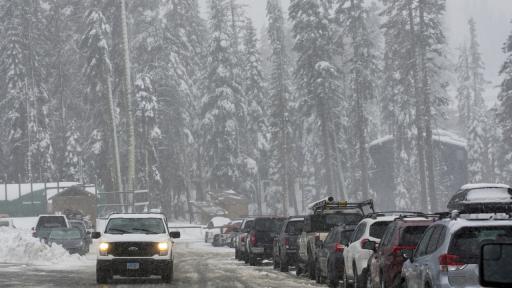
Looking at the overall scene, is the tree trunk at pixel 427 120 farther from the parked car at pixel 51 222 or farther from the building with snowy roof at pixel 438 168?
the parked car at pixel 51 222

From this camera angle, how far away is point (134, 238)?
23.4 m

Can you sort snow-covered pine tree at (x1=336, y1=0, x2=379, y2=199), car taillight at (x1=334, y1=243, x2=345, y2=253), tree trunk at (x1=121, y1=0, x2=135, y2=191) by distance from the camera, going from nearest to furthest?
car taillight at (x1=334, y1=243, x2=345, y2=253) < tree trunk at (x1=121, y1=0, x2=135, y2=191) < snow-covered pine tree at (x1=336, y1=0, x2=379, y2=199)

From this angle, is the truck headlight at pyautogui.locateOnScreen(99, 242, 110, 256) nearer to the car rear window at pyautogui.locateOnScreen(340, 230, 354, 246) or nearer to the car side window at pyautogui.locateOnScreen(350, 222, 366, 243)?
the car rear window at pyautogui.locateOnScreen(340, 230, 354, 246)

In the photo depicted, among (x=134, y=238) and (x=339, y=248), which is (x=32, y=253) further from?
(x=339, y=248)

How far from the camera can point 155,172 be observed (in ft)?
280

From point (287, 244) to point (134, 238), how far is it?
5.82 meters

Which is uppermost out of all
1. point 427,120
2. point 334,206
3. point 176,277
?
point 427,120

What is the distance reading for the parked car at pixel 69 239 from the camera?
135 feet

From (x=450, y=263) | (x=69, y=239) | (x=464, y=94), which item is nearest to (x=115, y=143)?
(x=69, y=239)

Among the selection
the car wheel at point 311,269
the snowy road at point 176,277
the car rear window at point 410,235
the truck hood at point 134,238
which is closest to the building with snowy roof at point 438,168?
the snowy road at point 176,277

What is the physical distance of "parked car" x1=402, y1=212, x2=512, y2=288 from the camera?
1044 cm

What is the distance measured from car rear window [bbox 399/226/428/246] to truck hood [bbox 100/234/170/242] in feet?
30.4

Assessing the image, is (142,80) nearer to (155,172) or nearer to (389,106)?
(155,172)

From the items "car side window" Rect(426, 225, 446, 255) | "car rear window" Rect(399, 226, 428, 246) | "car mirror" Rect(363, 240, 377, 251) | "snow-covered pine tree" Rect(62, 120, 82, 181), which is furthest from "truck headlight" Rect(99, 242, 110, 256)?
"snow-covered pine tree" Rect(62, 120, 82, 181)
